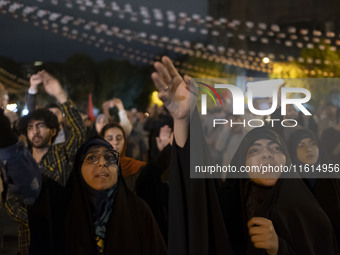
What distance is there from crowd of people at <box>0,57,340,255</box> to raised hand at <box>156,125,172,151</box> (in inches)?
9.7

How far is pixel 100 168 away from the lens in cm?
245

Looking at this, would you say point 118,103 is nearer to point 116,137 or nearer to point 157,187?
point 116,137

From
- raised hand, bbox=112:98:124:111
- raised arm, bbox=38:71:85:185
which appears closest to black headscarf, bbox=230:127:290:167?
raised hand, bbox=112:98:124:111

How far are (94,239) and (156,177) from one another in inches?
26.4

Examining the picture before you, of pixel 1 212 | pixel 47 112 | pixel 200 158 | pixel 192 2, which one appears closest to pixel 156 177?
pixel 200 158

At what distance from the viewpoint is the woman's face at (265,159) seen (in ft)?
8.36

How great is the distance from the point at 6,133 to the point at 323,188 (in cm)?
205

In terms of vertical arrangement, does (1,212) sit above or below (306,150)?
below

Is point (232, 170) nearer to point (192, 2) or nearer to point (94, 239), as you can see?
point (94, 239)

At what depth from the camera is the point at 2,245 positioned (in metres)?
2.74

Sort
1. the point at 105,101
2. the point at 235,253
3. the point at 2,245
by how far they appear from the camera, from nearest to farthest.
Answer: the point at 235,253 < the point at 2,245 < the point at 105,101

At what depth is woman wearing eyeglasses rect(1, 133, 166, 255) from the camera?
2387mm

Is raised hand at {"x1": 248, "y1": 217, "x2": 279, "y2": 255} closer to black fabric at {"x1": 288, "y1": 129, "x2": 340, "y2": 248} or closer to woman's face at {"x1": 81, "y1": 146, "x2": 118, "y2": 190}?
black fabric at {"x1": 288, "y1": 129, "x2": 340, "y2": 248}

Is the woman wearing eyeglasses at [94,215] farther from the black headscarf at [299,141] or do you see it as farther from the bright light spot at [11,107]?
the black headscarf at [299,141]
